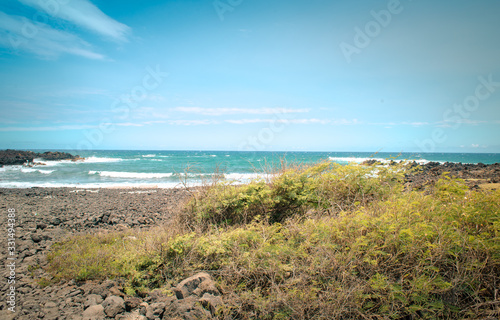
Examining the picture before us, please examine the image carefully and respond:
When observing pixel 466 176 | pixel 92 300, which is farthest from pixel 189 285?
pixel 466 176

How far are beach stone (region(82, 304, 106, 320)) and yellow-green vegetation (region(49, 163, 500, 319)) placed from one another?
A: 1.72ft

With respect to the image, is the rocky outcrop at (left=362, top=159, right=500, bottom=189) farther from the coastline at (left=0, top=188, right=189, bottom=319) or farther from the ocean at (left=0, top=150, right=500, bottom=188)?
the coastline at (left=0, top=188, right=189, bottom=319)

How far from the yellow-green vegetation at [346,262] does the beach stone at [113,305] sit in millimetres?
322

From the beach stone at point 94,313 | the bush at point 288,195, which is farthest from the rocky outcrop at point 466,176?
the beach stone at point 94,313

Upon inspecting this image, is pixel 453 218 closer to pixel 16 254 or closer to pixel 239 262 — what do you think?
pixel 239 262

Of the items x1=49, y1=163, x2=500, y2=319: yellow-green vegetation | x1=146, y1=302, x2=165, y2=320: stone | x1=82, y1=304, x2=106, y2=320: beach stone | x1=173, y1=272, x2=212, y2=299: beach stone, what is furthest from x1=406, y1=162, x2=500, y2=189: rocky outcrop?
x1=82, y1=304, x2=106, y2=320: beach stone

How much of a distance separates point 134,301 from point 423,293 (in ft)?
13.0

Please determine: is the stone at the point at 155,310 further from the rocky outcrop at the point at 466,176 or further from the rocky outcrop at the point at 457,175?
the rocky outcrop at the point at 466,176

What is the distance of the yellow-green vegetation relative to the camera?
10.3 feet

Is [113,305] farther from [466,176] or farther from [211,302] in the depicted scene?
[466,176]

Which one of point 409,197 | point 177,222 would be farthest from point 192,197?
point 409,197

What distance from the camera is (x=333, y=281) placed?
3365 mm

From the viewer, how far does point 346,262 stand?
11.6 feet

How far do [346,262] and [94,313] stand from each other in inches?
140
